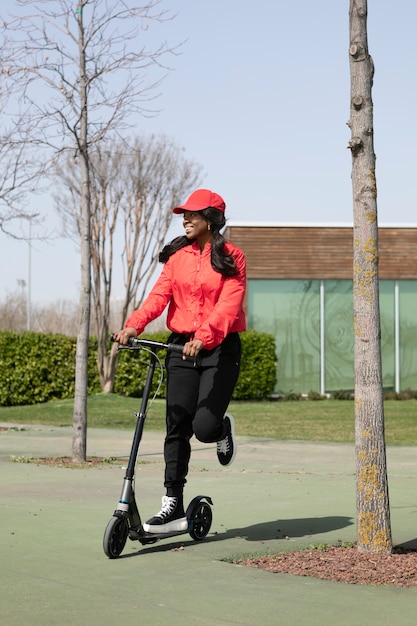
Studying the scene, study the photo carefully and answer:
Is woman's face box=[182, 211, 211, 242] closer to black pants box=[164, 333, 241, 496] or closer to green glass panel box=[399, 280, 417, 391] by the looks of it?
black pants box=[164, 333, 241, 496]

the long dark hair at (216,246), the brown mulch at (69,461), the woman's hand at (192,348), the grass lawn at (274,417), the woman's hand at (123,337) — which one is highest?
the long dark hair at (216,246)

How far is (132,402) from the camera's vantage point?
83.3 ft

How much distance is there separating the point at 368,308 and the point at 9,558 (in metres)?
2.39

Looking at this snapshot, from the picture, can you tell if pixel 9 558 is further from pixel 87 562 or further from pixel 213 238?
pixel 213 238

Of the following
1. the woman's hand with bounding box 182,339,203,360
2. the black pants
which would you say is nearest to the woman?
the black pants

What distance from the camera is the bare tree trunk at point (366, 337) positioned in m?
5.90

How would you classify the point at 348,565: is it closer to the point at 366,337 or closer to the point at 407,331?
the point at 366,337

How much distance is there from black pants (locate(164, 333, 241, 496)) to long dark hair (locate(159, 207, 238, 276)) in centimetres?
43

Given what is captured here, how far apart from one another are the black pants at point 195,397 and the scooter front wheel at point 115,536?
62 centimetres

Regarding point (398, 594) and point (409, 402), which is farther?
point (409, 402)

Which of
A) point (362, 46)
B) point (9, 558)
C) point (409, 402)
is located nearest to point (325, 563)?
point (9, 558)

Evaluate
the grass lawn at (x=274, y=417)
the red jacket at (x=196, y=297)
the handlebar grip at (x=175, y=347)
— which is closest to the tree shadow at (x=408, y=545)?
the red jacket at (x=196, y=297)

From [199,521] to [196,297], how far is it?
54.1 inches

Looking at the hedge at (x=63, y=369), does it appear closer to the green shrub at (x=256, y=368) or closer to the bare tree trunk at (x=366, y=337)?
the green shrub at (x=256, y=368)
